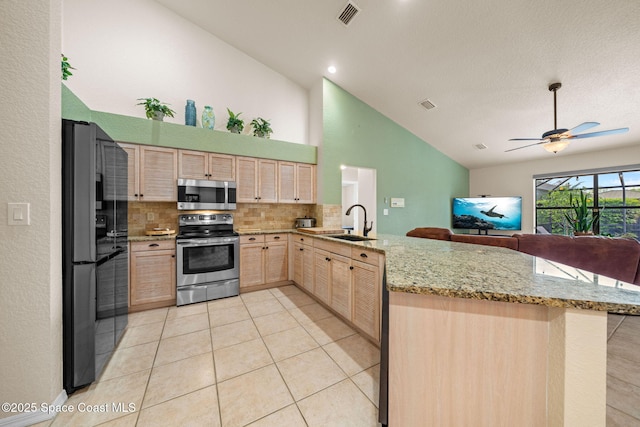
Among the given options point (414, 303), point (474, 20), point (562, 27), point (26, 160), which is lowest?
point (414, 303)

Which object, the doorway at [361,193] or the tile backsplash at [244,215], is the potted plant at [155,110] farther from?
the doorway at [361,193]

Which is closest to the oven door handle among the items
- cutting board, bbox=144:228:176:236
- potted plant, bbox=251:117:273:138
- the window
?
cutting board, bbox=144:228:176:236

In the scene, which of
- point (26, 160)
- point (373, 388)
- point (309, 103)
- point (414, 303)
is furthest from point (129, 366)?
point (309, 103)

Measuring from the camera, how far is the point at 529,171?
5422mm

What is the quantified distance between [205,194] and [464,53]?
3.85 meters

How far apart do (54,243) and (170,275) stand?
1602 millimetres

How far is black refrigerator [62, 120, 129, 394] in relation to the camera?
142 centimetres

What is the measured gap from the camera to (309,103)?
169 inches

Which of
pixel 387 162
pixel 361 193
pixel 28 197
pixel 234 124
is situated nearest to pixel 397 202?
pixel 387 162

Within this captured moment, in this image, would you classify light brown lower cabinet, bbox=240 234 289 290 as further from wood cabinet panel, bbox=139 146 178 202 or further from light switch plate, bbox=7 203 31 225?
light switch plate, bbox=7 203 31 225

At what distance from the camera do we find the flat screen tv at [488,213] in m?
5.49

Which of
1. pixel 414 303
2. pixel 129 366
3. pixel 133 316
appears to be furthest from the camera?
pixel 133 316

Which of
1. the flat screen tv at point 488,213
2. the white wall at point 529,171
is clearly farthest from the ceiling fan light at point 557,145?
the flat screen tv at point 488,213

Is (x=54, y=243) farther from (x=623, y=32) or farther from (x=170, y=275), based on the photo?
(x=623, y=32)
